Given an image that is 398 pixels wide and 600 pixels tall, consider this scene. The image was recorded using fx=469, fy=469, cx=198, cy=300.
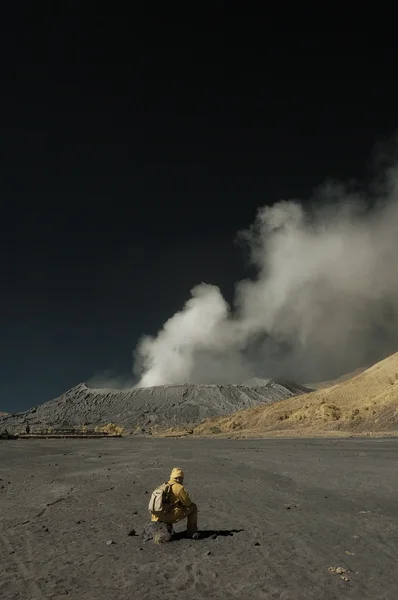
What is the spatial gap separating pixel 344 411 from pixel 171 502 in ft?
228

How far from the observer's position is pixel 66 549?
9.33 meters

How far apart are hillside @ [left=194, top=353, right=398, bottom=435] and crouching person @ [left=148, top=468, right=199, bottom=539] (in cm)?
5233

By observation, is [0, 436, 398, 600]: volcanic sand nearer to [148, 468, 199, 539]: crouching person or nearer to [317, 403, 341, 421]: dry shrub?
[148, 468, 199, 539]: crouching person

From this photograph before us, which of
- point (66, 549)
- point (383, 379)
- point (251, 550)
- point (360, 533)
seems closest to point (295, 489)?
point (360, 533)

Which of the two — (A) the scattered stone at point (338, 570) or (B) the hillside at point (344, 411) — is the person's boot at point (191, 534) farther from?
(B) the hillside at point (344, 411)

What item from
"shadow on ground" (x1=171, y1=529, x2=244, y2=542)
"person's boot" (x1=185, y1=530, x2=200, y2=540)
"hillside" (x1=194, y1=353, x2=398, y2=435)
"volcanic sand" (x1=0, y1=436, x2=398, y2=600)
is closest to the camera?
"volcanic sand" (x1=0, y1=436, x2=398, y2=600)

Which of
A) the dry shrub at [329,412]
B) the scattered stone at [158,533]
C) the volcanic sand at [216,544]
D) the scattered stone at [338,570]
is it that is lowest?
the scattered stone at [338,570]

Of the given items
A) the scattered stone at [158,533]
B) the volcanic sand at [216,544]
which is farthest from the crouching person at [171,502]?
the volcanic sand at [216,544]

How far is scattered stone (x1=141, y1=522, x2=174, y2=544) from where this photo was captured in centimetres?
933

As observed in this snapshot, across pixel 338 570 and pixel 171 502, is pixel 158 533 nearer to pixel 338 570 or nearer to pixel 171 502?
pixel 171 502

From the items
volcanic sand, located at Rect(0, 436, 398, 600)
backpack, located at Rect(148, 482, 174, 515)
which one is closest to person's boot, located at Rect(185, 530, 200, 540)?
volcanic sand, located at Rect(0, 436, 398, 600)

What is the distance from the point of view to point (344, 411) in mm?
73250

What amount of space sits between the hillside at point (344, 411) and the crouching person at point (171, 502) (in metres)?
52.3

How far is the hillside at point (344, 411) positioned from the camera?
61.5 meters
